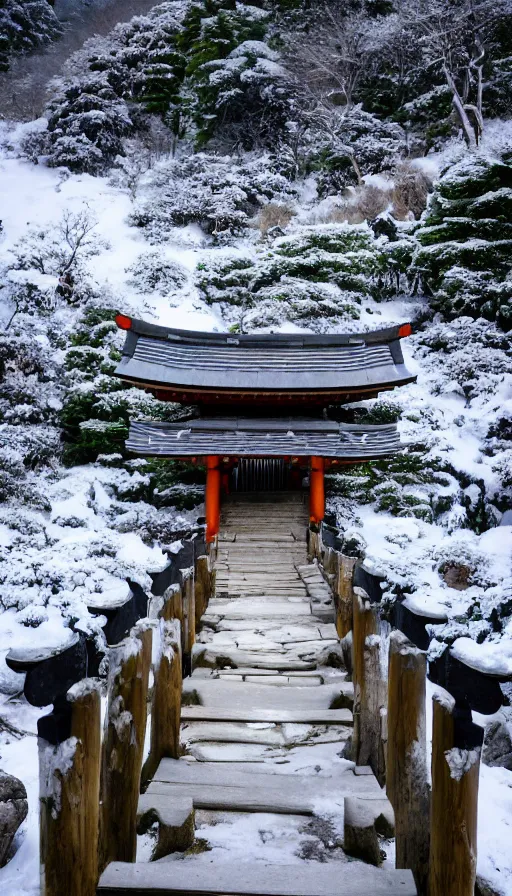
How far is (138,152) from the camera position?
2931 centimetres

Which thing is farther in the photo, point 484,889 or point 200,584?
point 200,584

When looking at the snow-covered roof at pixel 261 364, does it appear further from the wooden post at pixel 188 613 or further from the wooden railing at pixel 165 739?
the wooden railing at pixel 165 739

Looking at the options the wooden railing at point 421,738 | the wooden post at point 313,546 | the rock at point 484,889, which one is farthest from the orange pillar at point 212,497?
the wooden railing at point 421,738

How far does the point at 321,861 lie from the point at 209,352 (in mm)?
12208

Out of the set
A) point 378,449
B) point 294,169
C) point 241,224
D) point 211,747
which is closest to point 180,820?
point 211,747

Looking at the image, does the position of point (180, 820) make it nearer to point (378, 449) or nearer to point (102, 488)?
point (378, 449)

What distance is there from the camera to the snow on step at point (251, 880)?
2.11 metres

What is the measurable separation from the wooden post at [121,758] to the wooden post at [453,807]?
1297 mm

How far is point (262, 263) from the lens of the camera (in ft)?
71.0

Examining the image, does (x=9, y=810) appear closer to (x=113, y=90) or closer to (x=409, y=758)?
(x=409, y=758)

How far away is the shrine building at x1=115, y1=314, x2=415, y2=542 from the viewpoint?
1219 centimetres

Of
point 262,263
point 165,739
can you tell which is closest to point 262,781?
point 165,739

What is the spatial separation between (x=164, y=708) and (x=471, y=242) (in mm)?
20665

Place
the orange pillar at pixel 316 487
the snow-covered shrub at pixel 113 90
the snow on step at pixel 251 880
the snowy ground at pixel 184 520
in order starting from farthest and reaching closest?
the snow-covered shrub at pixel 113 90 < the orange pillar at pixel 316 487 < the snowy ground at pixel 184 520 < the snow on step at pixel 251 880
